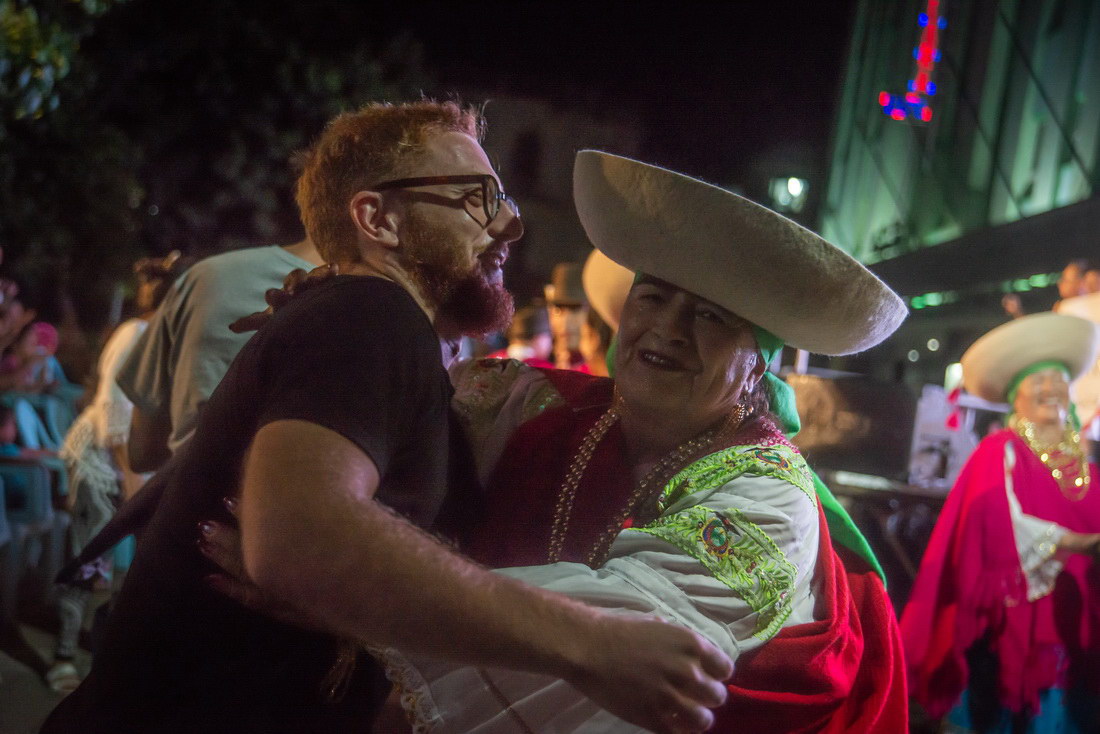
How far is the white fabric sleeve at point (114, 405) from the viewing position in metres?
4.46

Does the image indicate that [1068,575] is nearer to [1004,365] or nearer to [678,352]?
[1004,365]

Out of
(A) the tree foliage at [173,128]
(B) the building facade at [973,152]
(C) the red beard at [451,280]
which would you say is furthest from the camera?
(A) the tree foliage at [173,128]

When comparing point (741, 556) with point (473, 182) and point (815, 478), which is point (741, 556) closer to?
point (815, 478)

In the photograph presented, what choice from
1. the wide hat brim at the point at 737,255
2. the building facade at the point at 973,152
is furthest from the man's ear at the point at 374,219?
the building facade at the point at 973,152

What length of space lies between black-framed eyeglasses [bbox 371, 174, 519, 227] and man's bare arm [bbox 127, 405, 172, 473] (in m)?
1.60

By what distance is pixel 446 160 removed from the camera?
1593 mm

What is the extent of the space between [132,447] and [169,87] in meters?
11.4

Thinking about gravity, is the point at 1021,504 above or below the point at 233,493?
below

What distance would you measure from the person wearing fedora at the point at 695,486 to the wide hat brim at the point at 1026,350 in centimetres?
305

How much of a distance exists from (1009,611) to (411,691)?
3.89 meters

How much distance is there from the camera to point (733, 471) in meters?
1.47

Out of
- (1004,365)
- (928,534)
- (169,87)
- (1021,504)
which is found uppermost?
(169,87)

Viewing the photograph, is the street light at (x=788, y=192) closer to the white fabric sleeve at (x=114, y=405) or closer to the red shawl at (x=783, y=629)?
the white fabric sleeve at (x=114, y=405)

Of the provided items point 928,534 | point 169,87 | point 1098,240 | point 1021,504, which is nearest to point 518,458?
point 1021,504
